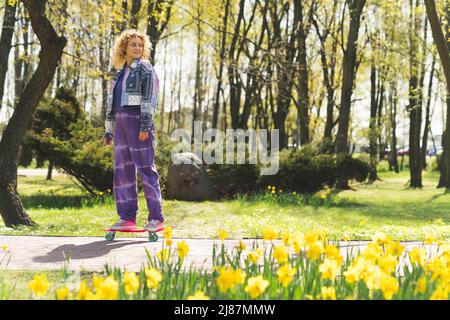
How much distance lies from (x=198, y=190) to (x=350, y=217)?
457 centimetres

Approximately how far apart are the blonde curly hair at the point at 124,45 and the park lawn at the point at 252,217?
87.1 inches

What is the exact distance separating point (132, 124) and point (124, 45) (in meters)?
0.91

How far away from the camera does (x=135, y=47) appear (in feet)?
19.4

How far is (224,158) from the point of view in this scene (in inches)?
555

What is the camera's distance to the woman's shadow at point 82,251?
4699 mm

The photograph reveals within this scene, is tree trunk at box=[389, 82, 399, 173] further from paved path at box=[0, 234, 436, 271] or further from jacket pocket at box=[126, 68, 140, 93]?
paved path at box=[0, 234, 436, 271]

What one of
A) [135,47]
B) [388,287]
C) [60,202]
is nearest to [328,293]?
[388,287]

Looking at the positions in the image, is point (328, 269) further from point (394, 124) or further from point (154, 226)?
point (394, 124)

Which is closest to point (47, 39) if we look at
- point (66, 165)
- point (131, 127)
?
point (131, 127)

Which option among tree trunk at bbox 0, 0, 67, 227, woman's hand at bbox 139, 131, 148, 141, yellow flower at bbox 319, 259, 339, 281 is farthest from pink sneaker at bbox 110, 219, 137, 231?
yellow flower at bbox 319, 259, 339, 281

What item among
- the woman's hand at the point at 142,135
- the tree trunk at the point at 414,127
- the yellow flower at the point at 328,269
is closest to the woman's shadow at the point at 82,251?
the woman's hand at the point at 142,135

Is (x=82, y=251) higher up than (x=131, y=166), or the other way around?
(x=131, y=166)

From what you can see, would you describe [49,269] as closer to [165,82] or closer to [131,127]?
[131,127]

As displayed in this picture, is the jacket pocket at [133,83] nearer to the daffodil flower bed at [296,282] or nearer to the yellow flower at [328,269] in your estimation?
the daffodil flower bed at [296,282]
